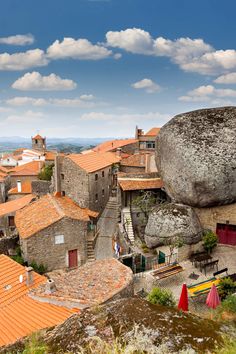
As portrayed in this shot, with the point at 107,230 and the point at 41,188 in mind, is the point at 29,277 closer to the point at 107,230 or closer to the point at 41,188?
the point at 107,230

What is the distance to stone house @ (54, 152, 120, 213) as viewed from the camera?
2980cm

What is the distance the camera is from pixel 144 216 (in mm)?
29641

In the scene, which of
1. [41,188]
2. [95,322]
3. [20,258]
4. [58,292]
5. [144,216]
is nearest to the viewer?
[95,322]

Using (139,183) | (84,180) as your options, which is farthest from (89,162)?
(139,183)

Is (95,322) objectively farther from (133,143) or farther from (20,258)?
(133,143)

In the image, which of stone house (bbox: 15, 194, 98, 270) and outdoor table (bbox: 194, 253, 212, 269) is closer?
outdoor table (bbox: 194, 253, 212, 269)

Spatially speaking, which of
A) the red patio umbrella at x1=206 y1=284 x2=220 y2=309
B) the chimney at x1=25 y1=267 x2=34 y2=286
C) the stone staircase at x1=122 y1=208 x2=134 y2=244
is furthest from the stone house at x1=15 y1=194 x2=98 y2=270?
the red patio umbrella at x1=206 y1=284 x2=220 y2=309

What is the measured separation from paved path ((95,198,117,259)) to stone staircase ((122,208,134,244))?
2346 mm

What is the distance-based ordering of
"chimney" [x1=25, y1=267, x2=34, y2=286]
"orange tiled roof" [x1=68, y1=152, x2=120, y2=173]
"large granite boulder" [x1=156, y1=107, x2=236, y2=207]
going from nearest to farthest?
"chimney" [x1=25, y1=267, x2=34, y2=286], "large granite boulder" [x1=156, y1=107, x2=236, y2=207], "orange tiled roof" [x1=68, y1=152, x2=120, y2=173]

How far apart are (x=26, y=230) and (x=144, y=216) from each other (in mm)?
11389

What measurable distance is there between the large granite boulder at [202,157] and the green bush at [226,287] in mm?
8491

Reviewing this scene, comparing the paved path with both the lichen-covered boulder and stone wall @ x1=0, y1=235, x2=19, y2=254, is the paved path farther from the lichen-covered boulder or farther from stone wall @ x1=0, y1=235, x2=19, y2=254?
stone wall @ x1=0, y1=235, x2=19, y2=254

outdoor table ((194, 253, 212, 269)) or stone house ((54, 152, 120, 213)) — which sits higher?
stone house ((54, 152, 120, 213))

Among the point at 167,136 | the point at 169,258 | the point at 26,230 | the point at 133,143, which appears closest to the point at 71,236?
the point at 26,230
